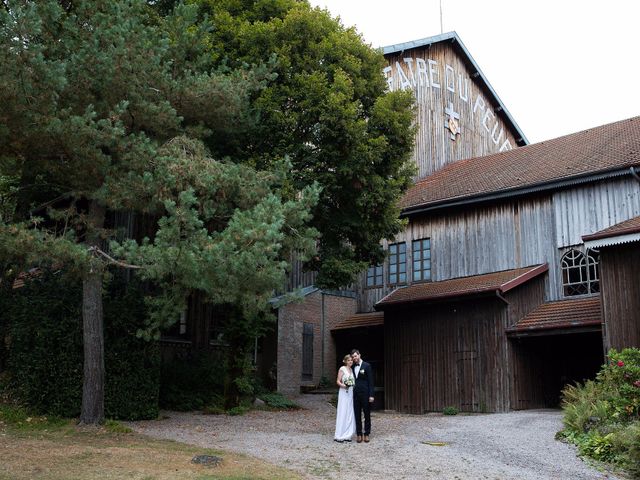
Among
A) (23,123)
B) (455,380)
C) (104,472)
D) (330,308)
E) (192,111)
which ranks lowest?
(104,472)

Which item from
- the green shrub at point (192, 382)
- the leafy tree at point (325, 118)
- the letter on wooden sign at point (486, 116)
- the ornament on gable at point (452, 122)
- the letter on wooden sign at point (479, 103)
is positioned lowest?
the green shrub at point (192, 382)

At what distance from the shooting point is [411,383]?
22.3 meters

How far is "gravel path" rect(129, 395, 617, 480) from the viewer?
11.1m

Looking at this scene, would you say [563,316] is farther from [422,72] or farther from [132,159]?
[422,72]

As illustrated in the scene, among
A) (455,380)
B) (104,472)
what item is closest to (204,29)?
(104,472)

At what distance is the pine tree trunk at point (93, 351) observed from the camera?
14.1m

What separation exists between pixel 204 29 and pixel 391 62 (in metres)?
15.4

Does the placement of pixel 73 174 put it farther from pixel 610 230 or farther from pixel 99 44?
pixel 610 230

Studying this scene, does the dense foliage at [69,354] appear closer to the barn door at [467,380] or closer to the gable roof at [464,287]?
the gable roof at [464,287]

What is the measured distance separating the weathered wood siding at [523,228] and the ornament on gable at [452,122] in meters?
7.88

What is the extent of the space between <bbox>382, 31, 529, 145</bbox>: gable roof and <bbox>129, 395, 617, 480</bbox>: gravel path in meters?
16.8

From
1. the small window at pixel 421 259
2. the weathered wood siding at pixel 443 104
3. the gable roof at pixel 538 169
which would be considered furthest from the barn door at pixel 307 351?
the weathered wood siding at pixel 443 104

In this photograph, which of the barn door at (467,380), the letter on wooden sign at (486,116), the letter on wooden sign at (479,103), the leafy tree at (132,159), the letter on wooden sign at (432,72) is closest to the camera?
the leafy tree at (132,159)

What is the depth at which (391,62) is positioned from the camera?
97.5 feet
